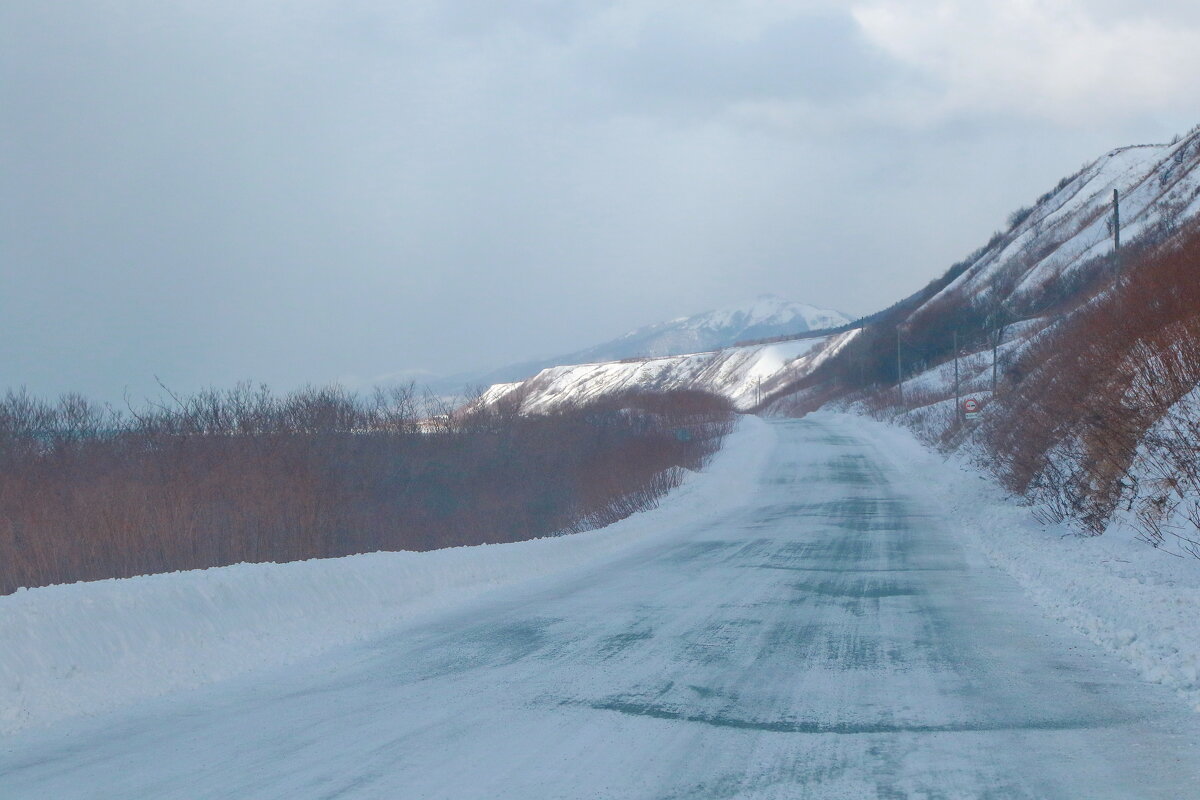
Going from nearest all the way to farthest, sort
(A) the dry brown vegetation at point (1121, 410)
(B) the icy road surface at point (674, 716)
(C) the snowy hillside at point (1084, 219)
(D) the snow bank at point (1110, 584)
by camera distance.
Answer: (B) the icy road surface at point (674, 716), (D) the snow bank at point (1110, 584), (A) the dry brown vegetation at point (1121, 410), (C) the snowy hillside at point (1084, 219)

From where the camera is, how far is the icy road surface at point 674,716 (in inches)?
208

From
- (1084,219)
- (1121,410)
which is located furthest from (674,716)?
(1084,219)

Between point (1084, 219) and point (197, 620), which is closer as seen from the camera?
point (197, 620)

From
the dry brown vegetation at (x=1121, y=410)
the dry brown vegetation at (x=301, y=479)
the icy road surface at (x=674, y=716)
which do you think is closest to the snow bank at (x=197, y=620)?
the icy road surface at (x=674, y=716)

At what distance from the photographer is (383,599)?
36.9ft

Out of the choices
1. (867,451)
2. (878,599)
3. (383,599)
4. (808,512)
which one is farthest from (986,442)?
(383,599)

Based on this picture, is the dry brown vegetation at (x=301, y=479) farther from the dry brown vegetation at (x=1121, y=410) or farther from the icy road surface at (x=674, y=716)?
→ the dry brown vegetation at (x=1121, y=410)

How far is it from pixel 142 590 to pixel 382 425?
3020 centimetres

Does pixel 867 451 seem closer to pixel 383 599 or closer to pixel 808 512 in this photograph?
pixel 808 512

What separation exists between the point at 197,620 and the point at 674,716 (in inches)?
206

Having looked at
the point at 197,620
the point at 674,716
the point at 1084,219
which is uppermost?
the point at 1084,219

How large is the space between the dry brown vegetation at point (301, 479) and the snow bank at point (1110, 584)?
444 inches

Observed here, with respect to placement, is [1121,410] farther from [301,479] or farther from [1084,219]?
[1084,219]

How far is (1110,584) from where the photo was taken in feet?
34.1
